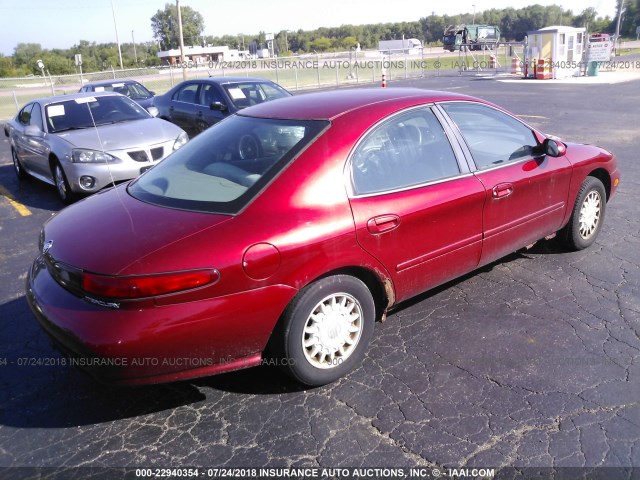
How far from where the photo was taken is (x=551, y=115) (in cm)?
1463

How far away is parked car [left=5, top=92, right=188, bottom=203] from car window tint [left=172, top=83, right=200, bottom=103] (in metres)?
2.20

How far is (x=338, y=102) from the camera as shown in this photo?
377 cm

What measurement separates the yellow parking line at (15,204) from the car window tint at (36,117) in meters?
1.14

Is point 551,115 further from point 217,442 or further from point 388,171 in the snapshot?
point 217,442

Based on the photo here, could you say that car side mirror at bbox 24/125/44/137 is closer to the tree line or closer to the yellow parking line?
the yellow parking line

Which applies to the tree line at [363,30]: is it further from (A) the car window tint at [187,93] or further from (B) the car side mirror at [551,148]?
(B) the car side mirror at [551,148]

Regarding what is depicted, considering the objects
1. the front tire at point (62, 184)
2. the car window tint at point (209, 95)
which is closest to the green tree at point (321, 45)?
the car window tint at point (209, 95)

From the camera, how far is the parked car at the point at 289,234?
9.00ft

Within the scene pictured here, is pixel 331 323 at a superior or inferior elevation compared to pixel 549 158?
inferior

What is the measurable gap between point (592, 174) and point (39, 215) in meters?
6.51

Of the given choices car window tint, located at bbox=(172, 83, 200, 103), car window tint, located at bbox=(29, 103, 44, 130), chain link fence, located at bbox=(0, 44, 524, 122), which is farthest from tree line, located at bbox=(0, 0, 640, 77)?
car window tint, located at bbox=(29, 103, 44, 130)

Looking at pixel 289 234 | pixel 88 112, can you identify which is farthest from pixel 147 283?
pixel 88 112

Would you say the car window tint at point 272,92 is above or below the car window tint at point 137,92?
above

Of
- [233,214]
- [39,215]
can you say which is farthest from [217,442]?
[39,215]
